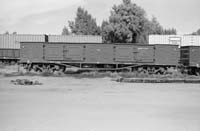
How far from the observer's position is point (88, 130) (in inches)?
201

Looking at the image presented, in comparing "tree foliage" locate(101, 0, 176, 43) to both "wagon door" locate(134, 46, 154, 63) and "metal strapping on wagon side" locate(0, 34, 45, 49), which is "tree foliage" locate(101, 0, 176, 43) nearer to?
"metal strapping on wagon side" locate(0, 34, 45, 49)

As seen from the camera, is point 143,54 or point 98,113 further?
point 143,54

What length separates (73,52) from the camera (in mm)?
19672

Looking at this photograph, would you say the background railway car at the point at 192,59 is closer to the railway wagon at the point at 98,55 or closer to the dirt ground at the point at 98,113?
the railway wagon at the point at 98,55

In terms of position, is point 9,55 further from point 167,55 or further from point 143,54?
point 167,55

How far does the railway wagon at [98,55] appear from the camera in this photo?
19391mm

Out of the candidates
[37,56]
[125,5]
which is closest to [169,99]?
[37,56]

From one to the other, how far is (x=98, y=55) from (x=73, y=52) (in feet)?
6.86

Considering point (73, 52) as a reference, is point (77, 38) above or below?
above

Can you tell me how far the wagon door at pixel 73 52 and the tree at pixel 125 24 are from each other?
22213 mm

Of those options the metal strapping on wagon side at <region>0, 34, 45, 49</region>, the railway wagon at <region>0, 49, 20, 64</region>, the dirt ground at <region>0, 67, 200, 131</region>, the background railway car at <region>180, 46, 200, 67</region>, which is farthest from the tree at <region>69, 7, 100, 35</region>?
the dirt ground at <region>0, 67, 200, 131</region>

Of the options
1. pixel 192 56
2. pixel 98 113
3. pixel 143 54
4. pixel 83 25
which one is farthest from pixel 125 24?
pixel 98 113

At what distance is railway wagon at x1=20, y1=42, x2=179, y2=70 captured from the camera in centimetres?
1939

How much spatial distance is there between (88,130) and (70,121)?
76 centimetres
